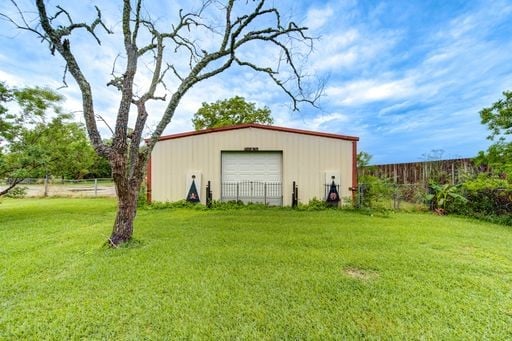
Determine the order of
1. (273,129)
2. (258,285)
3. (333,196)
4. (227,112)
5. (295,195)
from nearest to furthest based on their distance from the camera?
(258,285)
(333,196)
(295,195)
(273,129)
(227,112)

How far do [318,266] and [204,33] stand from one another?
516cm

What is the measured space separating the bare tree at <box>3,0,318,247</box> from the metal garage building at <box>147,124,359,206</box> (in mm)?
3050

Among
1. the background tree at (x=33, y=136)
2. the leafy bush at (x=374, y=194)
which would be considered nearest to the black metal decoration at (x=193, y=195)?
the background tree at (x=33, y=136)

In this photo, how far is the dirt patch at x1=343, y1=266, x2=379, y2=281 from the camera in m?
2.69

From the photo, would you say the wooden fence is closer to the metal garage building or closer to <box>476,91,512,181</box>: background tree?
<box>476,91,512,181</box>: background tree

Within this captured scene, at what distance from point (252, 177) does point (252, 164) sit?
0.47 metres

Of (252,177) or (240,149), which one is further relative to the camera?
(252,177)

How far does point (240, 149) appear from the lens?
853 centimetres

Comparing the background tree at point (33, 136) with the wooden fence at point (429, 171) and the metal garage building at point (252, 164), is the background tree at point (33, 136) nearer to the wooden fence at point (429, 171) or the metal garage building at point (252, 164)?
the metal garage building at point (252, 164)

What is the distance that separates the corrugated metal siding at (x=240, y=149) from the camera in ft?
27.4

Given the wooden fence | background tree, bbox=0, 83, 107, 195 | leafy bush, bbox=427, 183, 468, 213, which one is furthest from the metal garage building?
background tree, bbox=0, 83, 107, 195

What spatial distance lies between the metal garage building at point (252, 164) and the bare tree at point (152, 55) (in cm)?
305

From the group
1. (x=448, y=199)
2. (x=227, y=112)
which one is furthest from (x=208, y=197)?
(x=227, y=112)

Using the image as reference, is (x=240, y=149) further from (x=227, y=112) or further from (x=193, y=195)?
(x=227, y=112)
